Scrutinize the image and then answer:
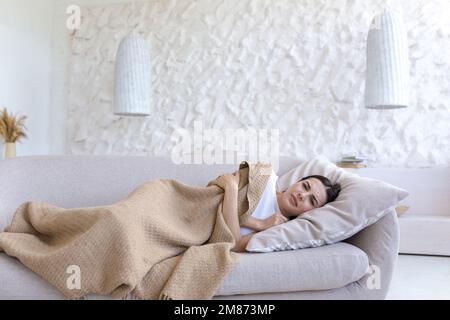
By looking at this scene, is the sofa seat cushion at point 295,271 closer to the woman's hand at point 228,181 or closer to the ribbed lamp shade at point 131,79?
the woman's hand at point 228,181

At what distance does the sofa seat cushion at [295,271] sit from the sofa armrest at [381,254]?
70 millimetres

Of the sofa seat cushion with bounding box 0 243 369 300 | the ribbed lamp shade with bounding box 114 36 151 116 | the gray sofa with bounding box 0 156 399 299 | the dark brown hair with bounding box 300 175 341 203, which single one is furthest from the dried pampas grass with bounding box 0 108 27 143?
the dark brown hair with bounding box 300 175 341 203

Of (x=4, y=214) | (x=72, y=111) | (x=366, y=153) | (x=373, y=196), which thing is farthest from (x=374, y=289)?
(x=72, y=111)

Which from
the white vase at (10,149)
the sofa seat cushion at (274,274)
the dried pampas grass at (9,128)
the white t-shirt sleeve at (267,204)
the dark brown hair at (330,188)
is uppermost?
the dried pampas grass at (9,128)

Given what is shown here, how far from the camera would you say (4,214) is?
2180mm

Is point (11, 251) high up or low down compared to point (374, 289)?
up

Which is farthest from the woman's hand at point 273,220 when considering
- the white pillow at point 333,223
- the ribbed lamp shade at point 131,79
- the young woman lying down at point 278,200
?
the ribbed lamp shade at point 131,79

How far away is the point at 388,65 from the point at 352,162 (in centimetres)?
86

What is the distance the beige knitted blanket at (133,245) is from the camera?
165 cm

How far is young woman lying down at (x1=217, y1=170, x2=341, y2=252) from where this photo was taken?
211cm

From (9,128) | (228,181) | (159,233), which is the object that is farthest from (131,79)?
(159,233)

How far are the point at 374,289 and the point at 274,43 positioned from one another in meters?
3.16

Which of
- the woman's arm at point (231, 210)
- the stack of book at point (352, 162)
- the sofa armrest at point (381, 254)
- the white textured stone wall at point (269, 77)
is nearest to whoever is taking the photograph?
the sofa armrest at point (381, 254)

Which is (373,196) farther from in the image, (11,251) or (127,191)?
(11,251)
